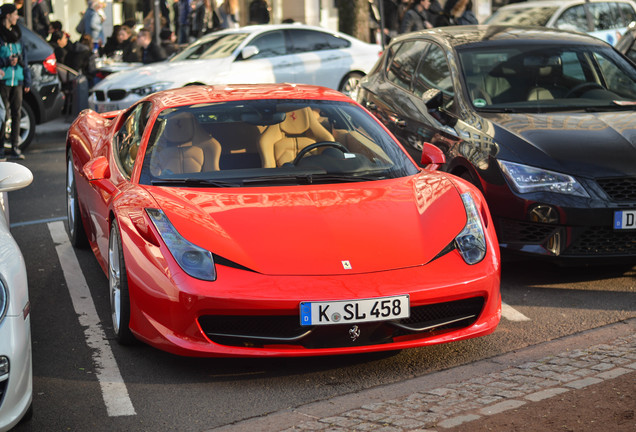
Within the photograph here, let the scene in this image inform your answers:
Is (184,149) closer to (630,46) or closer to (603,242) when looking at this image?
(603,242)

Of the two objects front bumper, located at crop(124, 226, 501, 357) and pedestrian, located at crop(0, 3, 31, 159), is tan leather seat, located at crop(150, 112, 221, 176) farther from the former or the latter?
pedestrian, located at crop(0, 3, 31, 159)

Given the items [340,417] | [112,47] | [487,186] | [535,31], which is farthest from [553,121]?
[112,47]

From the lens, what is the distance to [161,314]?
470 cm

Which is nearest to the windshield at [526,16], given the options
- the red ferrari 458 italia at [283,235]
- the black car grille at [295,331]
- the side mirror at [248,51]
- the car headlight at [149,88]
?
the side mirror at [248,51]

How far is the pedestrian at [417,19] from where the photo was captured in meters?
17.3

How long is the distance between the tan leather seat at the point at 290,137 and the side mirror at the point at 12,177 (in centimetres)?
148

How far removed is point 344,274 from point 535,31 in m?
4.62

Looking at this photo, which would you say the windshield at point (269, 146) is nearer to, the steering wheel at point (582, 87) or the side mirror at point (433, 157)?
the side mirror at point (433, 157)

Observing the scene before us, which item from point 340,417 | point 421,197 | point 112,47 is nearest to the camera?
point 340,417

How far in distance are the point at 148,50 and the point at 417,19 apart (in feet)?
16.3

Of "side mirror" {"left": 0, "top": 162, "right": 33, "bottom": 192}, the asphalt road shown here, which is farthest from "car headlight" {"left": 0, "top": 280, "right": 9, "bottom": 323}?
"side mirror" {"left": 0, "top": 162, "right": 33, "bottom": 192}

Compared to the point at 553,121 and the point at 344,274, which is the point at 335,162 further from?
the point at 553,121

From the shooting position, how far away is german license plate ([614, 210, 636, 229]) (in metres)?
6.24

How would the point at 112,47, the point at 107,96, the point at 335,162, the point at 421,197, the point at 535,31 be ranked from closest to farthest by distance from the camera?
the point at 421,197 < the point at 335,162 < the point at 535,31 < the point at 107,96 < the point at 112,47
